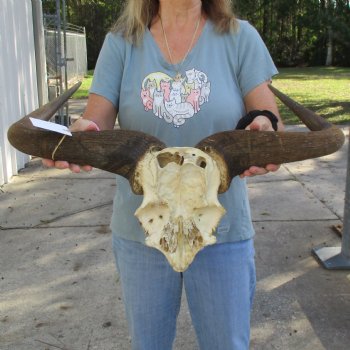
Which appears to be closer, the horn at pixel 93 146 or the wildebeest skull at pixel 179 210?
the wildebeest skull at pixel 179 210

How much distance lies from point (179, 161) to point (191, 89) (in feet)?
1.60

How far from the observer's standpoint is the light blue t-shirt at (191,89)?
2.31 meters

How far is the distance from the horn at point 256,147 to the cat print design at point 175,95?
232mm

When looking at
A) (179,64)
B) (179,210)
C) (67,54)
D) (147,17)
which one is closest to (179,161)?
(179,210)

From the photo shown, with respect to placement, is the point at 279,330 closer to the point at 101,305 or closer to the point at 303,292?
the point at 303,292

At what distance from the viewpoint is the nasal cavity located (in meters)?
1.94

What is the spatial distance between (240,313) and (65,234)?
3.81 metres

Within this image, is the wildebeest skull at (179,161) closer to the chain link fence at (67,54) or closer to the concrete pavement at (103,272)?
the concrete pavement at (103,272)

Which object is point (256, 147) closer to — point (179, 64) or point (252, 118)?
point (252, 118)

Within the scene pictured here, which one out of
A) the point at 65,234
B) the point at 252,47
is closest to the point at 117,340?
the point at 65,234

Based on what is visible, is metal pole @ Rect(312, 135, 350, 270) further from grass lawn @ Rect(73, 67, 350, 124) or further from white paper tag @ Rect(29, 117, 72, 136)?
grass lawn @ Rect(73, 67, 350, 124)

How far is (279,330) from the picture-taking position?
4.09m

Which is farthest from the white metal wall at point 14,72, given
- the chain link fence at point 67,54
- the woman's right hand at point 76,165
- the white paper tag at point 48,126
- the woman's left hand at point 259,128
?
the woman's left hand at point 259,128

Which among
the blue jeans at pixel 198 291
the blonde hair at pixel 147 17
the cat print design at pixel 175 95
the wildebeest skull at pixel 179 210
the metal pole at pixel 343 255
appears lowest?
the metal pole at pixel 343 255
